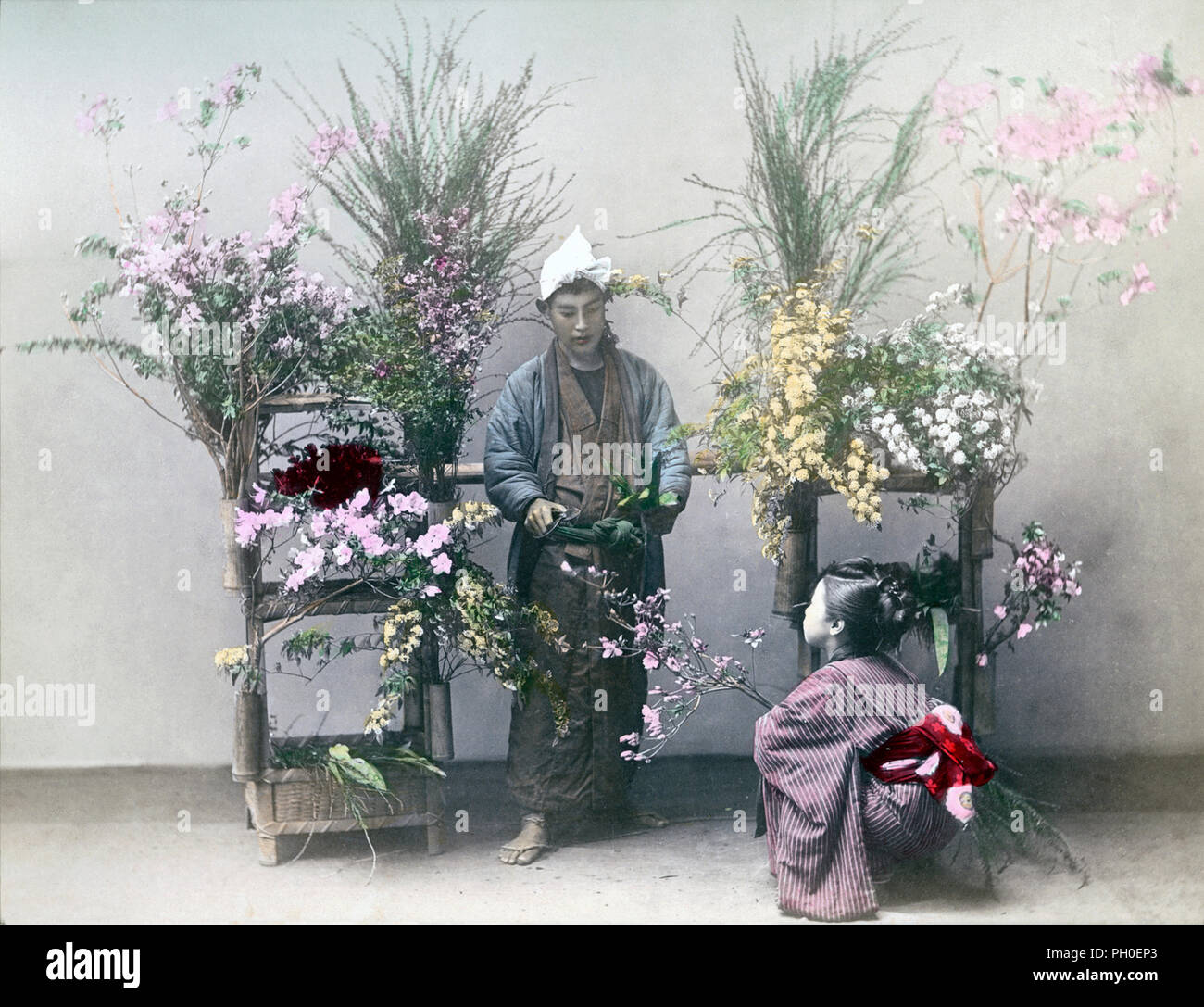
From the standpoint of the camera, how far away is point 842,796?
3281 mm

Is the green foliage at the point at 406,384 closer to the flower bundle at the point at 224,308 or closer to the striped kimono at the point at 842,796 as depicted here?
the flower bundle at the point at 224,308

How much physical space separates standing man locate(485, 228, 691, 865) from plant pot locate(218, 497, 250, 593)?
73 cm

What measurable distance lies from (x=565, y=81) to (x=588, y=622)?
1650 mm

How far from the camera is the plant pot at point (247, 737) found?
3.47 m

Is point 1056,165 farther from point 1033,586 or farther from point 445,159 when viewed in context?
point 445,159

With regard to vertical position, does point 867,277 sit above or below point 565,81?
below

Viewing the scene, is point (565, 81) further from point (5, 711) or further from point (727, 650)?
point (5, 711)

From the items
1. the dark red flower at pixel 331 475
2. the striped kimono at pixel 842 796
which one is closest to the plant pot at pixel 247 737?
the dark red flower at pixel 331 475

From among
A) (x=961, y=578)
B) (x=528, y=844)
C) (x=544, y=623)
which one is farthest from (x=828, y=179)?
(x=528, y=844)

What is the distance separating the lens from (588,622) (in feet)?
11.9

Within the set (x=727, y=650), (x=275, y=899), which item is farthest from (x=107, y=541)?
(x=727, y=650)

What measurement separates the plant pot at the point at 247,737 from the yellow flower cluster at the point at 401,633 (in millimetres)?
389

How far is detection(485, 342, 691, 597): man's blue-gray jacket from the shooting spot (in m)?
3.59
